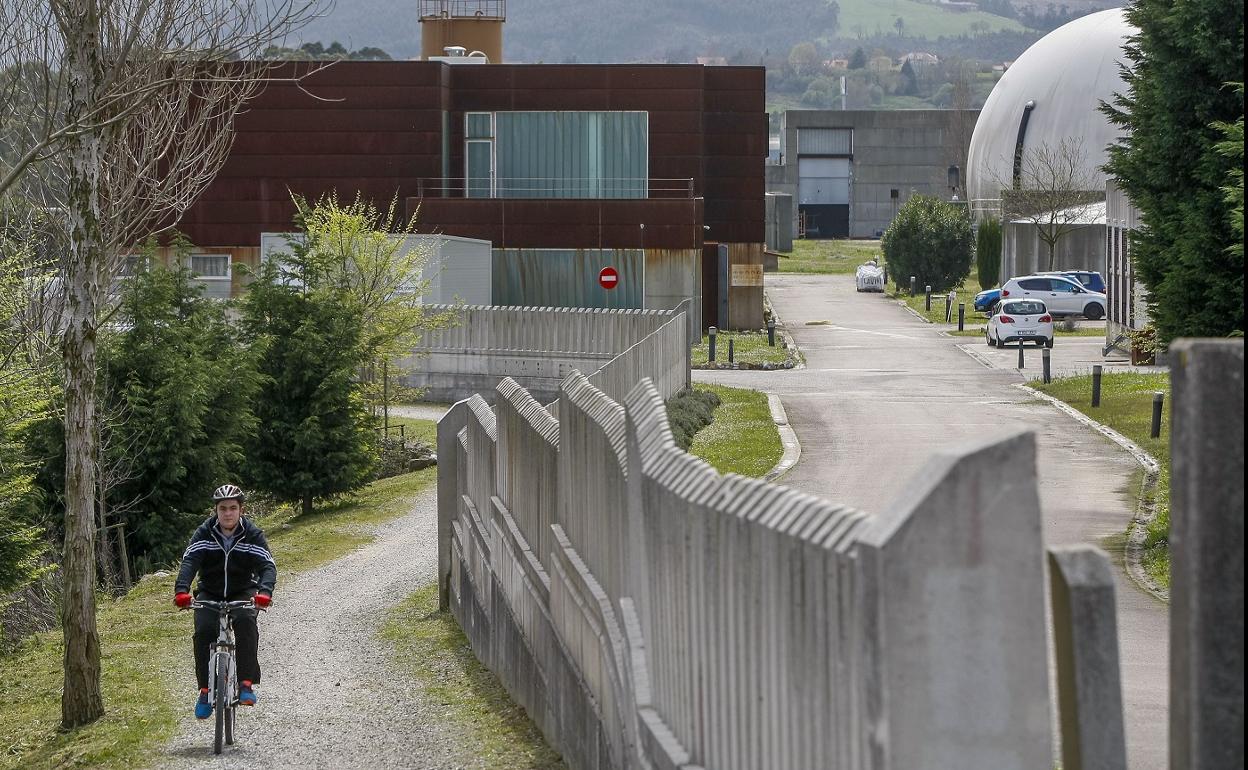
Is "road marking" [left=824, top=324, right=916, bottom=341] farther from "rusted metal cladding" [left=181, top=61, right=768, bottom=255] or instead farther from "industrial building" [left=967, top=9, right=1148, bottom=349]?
"industrial building" [left=967, top=9, right=1148, bottom=349]

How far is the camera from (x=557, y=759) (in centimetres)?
1026

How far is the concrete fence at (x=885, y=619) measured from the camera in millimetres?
3844

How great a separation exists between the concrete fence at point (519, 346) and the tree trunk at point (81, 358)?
21.0 meters

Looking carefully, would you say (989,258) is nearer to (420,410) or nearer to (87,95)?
(420,410)

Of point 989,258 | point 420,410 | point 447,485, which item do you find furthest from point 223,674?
point 989,258

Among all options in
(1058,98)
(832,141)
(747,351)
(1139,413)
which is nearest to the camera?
(1139,413)

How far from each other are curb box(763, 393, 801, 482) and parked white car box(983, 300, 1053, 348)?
1334cm

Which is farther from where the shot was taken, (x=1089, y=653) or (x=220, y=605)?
(x=220, y=605)

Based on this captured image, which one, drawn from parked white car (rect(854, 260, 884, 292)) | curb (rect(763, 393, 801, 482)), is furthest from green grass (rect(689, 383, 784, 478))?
parked white car (rect(854, 260, 884, 292))

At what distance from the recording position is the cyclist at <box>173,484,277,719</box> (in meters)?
11.3

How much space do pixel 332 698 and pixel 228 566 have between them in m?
2.30

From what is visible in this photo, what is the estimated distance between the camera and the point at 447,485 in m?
17.3

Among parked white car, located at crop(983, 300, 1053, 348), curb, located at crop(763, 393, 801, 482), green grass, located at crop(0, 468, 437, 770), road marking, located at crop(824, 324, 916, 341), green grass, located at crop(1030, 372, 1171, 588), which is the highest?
parked white car, located at crop(983, 300, 1053, 348)

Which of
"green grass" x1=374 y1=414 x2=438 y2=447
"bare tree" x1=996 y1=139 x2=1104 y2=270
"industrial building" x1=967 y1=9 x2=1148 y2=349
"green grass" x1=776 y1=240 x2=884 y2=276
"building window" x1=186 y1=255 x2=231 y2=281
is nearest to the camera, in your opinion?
"green grass" x1=374 y1=414 x2=438 y2=447
